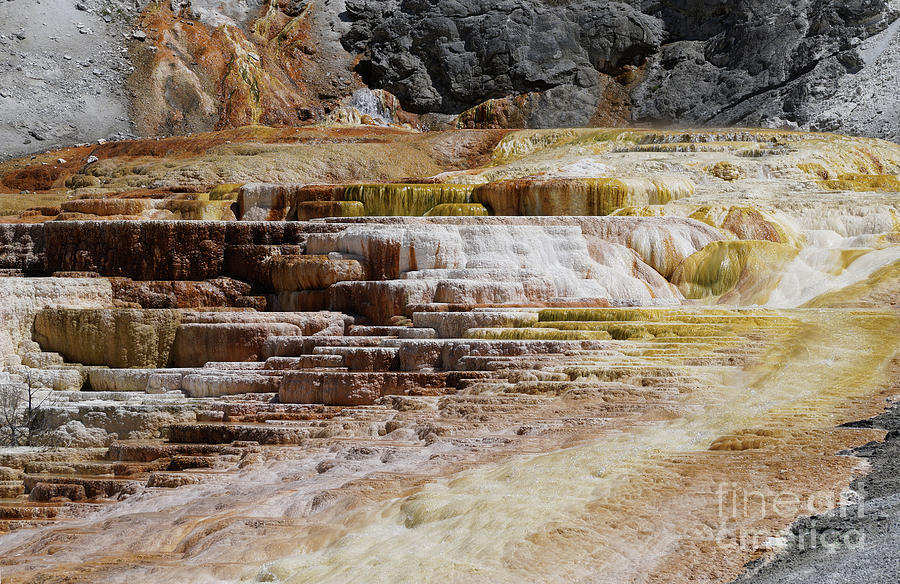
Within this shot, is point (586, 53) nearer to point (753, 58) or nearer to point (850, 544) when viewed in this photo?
point (753, 58)

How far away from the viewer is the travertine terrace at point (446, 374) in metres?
4.78

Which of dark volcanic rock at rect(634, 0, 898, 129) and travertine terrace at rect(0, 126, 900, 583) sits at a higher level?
dark volcanic rock at rect(634, 0, 898, 129)

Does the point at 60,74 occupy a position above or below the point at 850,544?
above

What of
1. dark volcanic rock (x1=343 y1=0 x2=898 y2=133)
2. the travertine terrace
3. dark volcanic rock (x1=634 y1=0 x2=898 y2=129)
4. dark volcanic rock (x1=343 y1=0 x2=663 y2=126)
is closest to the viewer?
the travertine terrace

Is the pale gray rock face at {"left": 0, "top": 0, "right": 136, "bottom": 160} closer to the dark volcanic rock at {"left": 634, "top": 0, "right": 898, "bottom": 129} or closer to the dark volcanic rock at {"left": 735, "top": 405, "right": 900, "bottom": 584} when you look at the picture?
the dark volcanic rock at {"left": 634, "top": 0, "right": 898, "bottom": 129}

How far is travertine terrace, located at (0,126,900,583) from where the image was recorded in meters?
4.78

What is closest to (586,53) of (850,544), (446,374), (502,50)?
(502,50)

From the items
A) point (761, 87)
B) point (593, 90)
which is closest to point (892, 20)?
point (761, 87)

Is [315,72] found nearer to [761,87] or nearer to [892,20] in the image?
[761,87]

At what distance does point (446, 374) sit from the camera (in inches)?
329

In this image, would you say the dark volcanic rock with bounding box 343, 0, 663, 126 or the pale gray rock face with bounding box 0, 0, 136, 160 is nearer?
the pale gray rock face with bounding box 0, 0, 136, 160

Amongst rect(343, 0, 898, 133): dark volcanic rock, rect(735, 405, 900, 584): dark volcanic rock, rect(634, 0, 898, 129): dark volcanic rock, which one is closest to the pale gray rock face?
rect(343, 0, 898, 133): dark volcanic rock

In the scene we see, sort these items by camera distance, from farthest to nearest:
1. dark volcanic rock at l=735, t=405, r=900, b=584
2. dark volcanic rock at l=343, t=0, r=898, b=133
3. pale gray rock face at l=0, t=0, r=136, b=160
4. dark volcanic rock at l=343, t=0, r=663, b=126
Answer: dark volcanic rock at l=343, t=0, r=663, b=126 < dark volcanic rock at l=343, t=0, r=898, b=133 < pale gray rock face at l=0, t=0, r=136, b=160 < dark volcanic rock at l=735, t=405, r=900, b=584

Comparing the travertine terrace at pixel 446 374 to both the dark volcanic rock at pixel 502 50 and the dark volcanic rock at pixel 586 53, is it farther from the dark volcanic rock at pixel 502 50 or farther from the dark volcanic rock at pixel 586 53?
the dark volcanic rock at pixel 502 50
